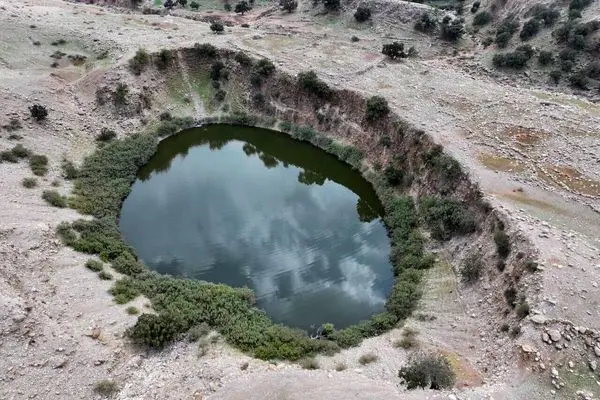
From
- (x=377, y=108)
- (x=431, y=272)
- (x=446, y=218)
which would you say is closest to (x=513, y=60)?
(x=377, y=108)

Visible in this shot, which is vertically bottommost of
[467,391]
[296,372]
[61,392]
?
[61,392]

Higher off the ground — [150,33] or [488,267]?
[150,33]

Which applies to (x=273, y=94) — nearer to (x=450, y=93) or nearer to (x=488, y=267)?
(x=450, y=93)

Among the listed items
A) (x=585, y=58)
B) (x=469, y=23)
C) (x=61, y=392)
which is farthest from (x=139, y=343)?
(x=469, y=23)

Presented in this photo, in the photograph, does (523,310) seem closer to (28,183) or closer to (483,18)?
(28,183)

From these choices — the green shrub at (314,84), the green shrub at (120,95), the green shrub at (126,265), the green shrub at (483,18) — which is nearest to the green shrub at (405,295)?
the green shrub at (126,265)

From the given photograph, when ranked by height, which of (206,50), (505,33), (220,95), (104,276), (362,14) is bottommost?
(104,276)

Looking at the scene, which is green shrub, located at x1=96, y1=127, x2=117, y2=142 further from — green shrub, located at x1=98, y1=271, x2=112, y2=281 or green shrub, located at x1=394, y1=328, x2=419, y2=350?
green shrub, located at x1=394, y1=328, x2=419, y2=350
